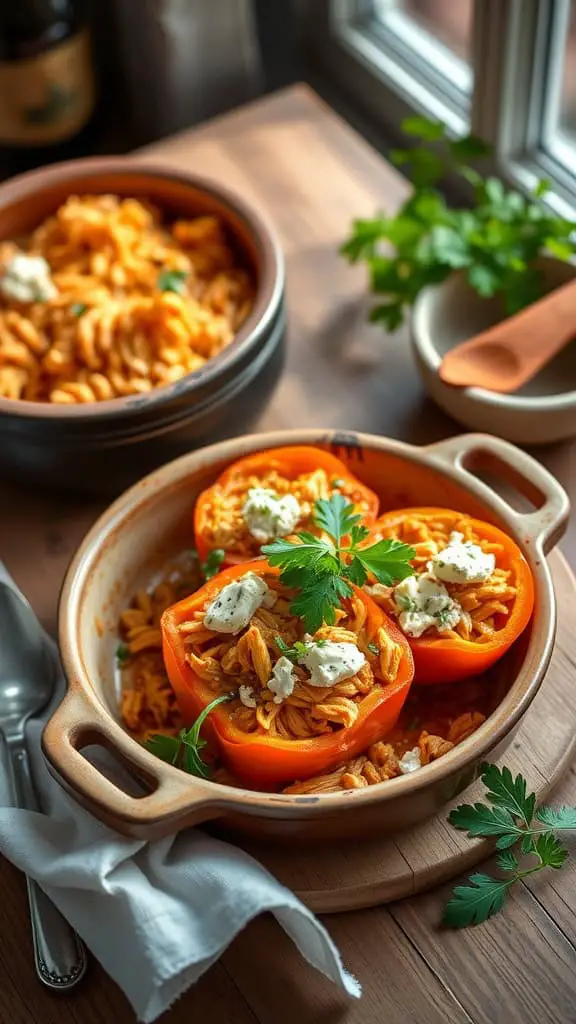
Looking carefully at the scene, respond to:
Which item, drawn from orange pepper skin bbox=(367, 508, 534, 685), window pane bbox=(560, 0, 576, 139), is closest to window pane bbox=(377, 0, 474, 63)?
window pane bbox=(560, 0, 576, 139)

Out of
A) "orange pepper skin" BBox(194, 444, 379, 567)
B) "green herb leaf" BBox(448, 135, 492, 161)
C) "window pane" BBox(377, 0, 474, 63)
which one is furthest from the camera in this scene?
"window pane" BBox(377, 0, 474, 63)

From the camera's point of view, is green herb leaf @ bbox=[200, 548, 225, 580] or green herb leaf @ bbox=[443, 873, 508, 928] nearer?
green herb leaf @ bbox=[443, 873, 508, 928]

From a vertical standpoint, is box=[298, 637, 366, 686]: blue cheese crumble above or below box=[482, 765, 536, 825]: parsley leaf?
above

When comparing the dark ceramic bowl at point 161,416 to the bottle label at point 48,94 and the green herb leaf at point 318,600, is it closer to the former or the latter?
the green herb leaf at point 318,600

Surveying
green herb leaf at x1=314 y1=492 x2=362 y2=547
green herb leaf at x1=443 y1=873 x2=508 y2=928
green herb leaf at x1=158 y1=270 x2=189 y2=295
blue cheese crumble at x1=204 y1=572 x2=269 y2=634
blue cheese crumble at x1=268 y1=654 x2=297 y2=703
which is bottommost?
green herb leaf at x1=443 y1=873 x2=508 y2=928

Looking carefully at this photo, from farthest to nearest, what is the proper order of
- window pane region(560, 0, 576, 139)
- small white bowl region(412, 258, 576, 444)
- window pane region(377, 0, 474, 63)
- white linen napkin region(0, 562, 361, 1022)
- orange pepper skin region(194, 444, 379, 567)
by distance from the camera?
window pane region(377, 0, 474, 63) < window pane region(560, 0, 576, 139) < small white bowl region(412, 258, 576, 444) < orange pepper skin region(194, 444, 379, 567) < white linen napkin region(0, 562, 361, 1022)

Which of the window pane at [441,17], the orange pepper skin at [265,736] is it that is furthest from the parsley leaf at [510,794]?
the window pane at [441,17]

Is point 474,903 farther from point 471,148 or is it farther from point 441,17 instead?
point 441,17

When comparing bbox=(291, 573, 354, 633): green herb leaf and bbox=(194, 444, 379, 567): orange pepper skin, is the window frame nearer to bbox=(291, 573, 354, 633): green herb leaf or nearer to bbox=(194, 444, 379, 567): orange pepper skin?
bbox=(194, 444, 379, 567): orange pepper skin
